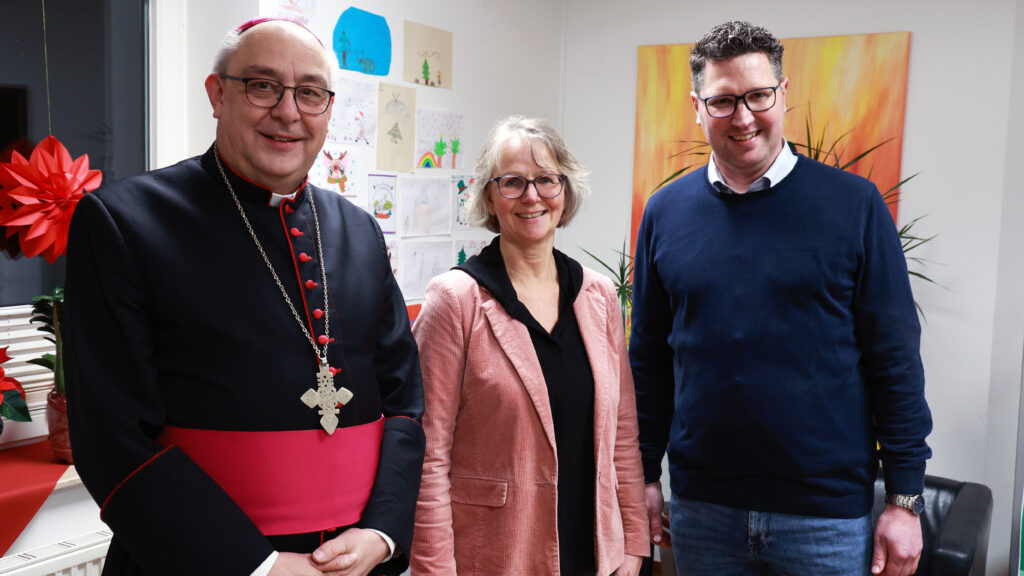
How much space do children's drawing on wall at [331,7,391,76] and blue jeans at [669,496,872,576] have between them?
77.3 inches

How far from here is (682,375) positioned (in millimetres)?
1773

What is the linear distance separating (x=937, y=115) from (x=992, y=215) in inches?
17.5

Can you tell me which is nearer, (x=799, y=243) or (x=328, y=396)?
(x=328, y=396)

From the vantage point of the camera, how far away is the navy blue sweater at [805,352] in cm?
162

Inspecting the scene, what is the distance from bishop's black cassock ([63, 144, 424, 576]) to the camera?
1136 millimetres

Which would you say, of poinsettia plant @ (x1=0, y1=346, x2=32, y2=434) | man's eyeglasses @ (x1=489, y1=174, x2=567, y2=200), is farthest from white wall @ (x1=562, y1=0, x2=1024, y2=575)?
poinsettia plant @ (x1=0, y1=346, x2=32, y2=434)

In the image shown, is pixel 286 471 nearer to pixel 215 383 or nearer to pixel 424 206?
pixel 215 383

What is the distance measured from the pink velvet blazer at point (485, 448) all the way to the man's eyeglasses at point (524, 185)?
20 cm

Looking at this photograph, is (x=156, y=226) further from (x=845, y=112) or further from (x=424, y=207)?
(x=845, y=112)

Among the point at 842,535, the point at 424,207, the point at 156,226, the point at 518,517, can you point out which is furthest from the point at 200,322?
the point at 424,207

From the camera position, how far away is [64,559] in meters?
1.93

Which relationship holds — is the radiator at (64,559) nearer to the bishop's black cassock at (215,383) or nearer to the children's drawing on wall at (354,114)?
the bishop's black cassock at (215,383)

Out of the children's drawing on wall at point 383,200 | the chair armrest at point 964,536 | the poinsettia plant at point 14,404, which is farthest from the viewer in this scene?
the children's drawing on wall at point 383,200

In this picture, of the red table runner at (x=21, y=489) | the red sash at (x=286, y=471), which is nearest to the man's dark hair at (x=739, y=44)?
the red sash at (x=286, y=471)
